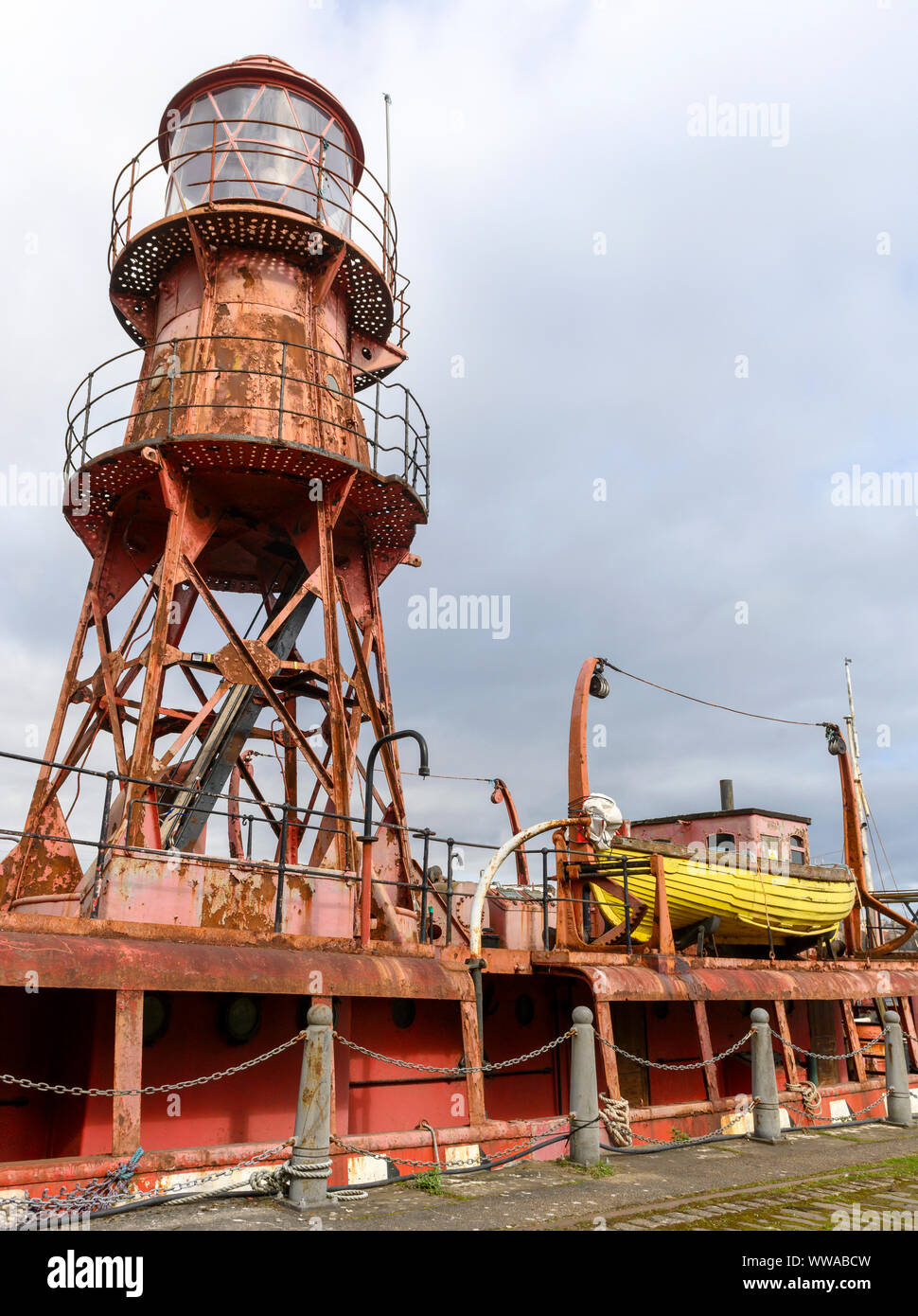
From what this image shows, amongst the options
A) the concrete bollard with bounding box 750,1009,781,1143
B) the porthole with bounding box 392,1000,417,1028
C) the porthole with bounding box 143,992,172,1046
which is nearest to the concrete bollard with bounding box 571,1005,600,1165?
the porthole with bounding box 392,1000,417,1028

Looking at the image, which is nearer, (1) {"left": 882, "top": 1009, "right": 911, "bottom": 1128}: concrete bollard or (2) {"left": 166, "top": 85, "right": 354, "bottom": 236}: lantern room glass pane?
(1) {"left": 882, "top": 1009, "right": 911, "bottom": 1128}: concrete bollard

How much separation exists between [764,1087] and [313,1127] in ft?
19.2

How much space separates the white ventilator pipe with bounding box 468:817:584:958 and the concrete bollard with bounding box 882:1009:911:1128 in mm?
5018

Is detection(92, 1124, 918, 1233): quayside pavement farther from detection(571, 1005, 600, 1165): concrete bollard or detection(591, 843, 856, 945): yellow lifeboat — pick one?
detection(591, 843, 856, 945): yellow lifeboat

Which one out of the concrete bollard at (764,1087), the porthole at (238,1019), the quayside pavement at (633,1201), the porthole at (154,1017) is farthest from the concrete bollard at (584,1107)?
the porthole at (154,1017)

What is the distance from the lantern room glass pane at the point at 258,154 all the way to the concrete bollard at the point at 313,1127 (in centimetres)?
1193

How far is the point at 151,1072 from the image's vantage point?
9.02 metres

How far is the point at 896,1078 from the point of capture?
43.0ft

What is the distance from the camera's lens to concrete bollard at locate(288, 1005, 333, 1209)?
7.49 m

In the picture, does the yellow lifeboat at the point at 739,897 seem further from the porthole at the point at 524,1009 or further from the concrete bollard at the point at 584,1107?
the concrete bollard at the point at 584,1107

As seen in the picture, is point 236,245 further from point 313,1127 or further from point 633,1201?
point 633,1201

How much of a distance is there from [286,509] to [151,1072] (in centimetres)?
778
